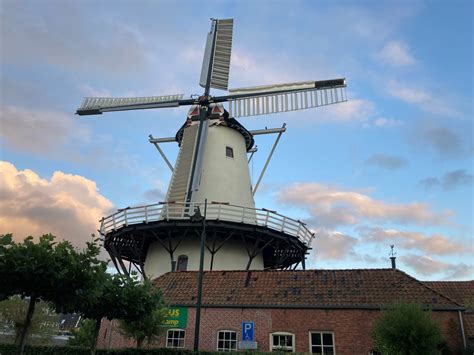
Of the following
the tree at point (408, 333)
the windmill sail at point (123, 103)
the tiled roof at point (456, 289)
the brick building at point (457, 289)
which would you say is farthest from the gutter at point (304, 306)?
the windmill sail at point (123, 103)

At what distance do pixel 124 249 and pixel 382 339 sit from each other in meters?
12.7

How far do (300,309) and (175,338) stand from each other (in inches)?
175

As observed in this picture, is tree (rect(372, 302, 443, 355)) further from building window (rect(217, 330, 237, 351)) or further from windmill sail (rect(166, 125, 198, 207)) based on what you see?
windmill sail (rect(166, 125, 198, 207))

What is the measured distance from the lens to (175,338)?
14.7 metres

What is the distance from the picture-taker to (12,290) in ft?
30.3

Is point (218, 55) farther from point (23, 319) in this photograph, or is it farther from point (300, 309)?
point (23, 319)

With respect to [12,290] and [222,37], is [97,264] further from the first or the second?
[222,37]

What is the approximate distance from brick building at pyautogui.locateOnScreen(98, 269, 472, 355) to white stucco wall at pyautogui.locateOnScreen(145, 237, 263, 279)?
2134mm

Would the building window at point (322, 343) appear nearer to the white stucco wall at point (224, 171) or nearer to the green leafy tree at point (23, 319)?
the white stucco wall at point (224, 171)

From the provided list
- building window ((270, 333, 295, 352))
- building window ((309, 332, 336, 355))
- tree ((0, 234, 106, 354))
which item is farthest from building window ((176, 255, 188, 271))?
tree ((0, 234, 106, 354))

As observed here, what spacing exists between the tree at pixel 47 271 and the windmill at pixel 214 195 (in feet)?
22.9

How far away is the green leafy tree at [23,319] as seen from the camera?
71.5ft

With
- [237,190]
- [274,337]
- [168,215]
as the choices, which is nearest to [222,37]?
[237,190]

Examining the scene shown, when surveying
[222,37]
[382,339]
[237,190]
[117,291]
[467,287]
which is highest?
A: [222,37]
